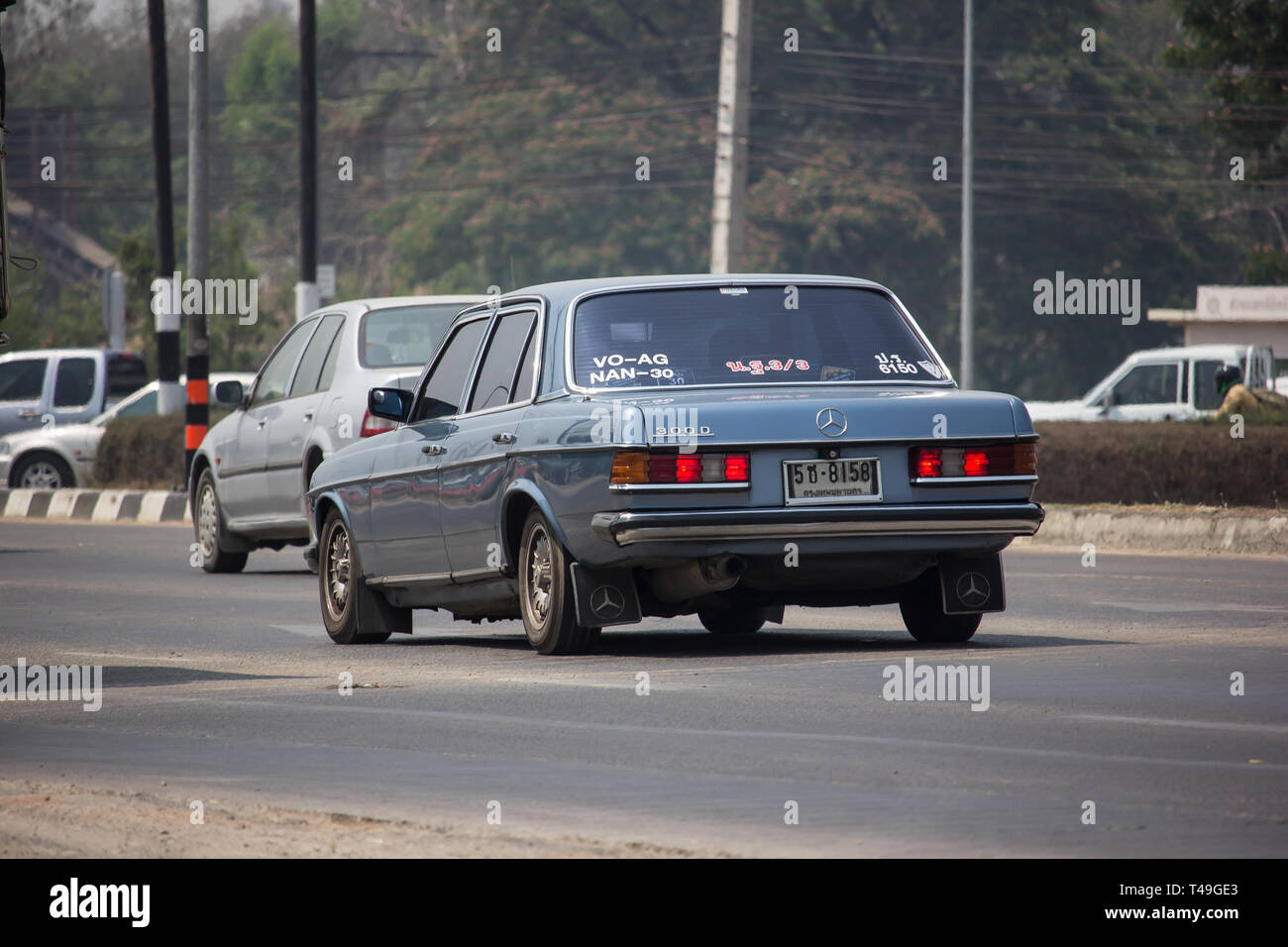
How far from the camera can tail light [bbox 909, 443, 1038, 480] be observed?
9.57 metres

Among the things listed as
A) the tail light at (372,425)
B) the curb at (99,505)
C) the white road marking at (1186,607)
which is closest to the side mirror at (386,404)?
the tail light at (372,425)

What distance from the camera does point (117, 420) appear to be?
28.0 metres

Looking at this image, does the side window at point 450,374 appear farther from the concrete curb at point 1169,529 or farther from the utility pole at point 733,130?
the utility pole at point 733,130

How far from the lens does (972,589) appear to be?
10.0 meters

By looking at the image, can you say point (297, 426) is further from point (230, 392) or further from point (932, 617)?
point (932, 617)

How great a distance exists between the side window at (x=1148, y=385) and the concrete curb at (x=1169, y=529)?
33.7ft

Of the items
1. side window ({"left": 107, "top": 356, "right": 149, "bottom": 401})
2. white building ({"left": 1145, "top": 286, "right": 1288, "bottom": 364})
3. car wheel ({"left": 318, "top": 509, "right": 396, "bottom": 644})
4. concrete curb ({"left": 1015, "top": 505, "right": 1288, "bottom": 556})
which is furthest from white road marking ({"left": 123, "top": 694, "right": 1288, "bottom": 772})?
white building ({"left": 1145, "top": 286, "right": 1288, "bottom": 364})

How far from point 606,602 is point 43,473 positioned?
2009cm

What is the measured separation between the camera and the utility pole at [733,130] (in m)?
28.4

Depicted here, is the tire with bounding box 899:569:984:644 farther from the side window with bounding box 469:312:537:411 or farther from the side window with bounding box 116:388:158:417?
the side window with bounding box 116:388:158:417

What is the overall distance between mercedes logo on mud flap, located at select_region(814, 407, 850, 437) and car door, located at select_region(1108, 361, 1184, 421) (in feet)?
69.3

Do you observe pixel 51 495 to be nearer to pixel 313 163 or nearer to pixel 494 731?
pixel 313 163

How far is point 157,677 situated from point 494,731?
2.73 m

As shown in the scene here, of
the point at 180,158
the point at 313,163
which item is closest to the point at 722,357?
the point at 313,163
